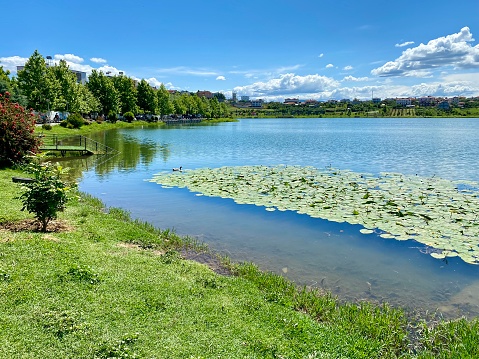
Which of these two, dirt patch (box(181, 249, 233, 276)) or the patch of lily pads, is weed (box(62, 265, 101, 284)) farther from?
the patch of lily pads

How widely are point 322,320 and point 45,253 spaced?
6947 mm

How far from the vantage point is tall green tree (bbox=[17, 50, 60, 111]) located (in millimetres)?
66812

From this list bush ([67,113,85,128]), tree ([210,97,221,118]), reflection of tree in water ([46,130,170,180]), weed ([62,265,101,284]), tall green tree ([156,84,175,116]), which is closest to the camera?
weed ([62,265,101,284])

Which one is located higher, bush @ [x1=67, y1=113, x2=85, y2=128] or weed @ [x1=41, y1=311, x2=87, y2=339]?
bush @ [x1=67, y1=113, x2=85, y2=128]

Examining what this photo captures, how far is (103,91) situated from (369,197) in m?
97.0

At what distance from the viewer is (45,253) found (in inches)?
355

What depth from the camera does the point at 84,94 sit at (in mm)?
91000

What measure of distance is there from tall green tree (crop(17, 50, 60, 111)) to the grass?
67829 millimetres

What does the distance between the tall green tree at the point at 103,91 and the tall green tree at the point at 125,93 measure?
6766 mm

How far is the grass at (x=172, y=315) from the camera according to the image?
5.89 meters

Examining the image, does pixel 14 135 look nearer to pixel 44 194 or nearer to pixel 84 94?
pixel 44 194

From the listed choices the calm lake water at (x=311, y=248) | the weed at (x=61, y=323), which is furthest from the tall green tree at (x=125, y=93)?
the weed at (x=61, y=323)

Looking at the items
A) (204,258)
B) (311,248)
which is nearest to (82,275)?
(204,258)

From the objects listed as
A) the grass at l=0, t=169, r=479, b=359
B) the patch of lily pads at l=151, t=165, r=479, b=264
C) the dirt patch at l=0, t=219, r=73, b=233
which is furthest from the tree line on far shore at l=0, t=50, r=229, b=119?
the grass at l=0, t=169, r=479, b=359
